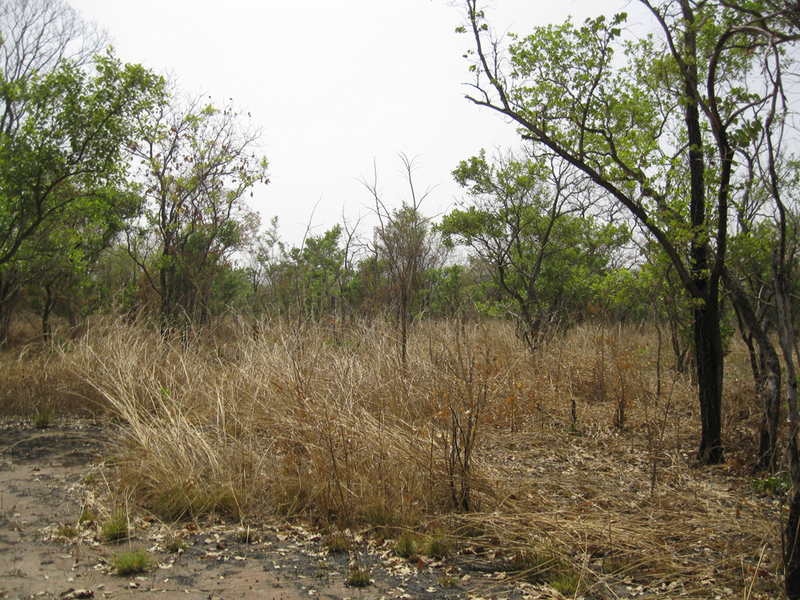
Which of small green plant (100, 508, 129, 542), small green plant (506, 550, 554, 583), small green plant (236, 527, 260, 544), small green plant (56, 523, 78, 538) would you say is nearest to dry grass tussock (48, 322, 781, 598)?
small green plant (506, 550, 554, 583)

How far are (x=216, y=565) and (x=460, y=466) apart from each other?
181 cm

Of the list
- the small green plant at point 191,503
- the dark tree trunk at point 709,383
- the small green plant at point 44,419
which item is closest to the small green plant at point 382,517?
the small green plant at point 191,503

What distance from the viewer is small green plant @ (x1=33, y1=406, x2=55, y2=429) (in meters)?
7.63

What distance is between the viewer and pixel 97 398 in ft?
27.2

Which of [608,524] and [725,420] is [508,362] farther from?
[608,524]

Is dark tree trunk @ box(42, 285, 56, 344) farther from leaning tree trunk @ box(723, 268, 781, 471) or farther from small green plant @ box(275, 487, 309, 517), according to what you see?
leaning tree trunk @ box(723, 268, 781, 471)

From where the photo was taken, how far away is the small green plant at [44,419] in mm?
7629

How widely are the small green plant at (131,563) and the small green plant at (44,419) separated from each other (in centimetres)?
493

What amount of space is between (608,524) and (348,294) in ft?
51.8

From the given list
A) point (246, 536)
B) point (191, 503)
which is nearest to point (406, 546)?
point (246, 536)

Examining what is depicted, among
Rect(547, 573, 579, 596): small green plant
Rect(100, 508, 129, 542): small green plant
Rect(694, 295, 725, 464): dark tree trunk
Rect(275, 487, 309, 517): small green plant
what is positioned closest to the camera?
Rect(547, 573, 579, 596): small green plant

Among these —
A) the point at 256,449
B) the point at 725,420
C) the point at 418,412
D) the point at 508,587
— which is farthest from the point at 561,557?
the point at 725,420

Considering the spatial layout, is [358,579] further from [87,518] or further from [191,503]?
[87,518]

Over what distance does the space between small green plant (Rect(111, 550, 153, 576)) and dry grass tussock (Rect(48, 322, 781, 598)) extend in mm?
840
